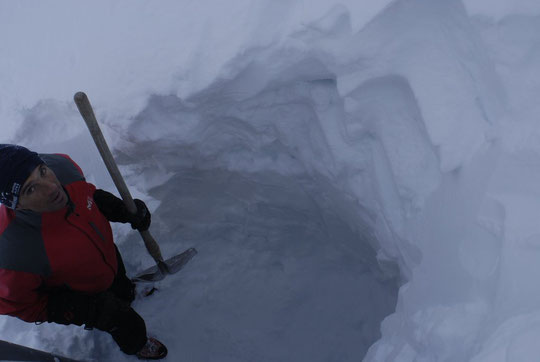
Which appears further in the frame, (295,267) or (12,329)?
(295,267)

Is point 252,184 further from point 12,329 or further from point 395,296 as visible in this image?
point 12,329

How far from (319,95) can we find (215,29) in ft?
2.47

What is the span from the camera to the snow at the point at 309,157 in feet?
5.32

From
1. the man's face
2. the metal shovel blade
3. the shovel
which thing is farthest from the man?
the metal shovel blade

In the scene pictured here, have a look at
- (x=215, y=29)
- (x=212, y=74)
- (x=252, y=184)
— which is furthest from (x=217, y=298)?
(x=215, y=29)

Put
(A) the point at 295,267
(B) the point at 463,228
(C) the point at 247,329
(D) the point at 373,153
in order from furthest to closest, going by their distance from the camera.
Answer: (A) the point at 295,267
(C) the point at 247,329
(D) the point at 373,153
(B) the point at 463,228

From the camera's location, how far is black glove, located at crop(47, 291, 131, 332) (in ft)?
6.48

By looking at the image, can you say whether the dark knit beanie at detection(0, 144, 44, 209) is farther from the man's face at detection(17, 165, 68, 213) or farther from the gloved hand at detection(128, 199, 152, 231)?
the gloved hand at detection(128, 199, 152, 231)

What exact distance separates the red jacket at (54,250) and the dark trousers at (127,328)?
218 mm

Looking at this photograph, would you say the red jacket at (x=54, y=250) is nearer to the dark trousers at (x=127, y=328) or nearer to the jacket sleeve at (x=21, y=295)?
the jacket sleeve at (x=21, y=295)

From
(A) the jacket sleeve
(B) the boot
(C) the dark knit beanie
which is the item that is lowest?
(B) the boot

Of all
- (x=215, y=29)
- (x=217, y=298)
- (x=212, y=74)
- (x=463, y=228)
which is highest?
(x=215, y=29)

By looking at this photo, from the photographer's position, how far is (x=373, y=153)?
232 centimetres

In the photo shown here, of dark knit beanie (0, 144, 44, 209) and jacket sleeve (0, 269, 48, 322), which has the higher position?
dark knit beanie (0, 144, 44, 209)
